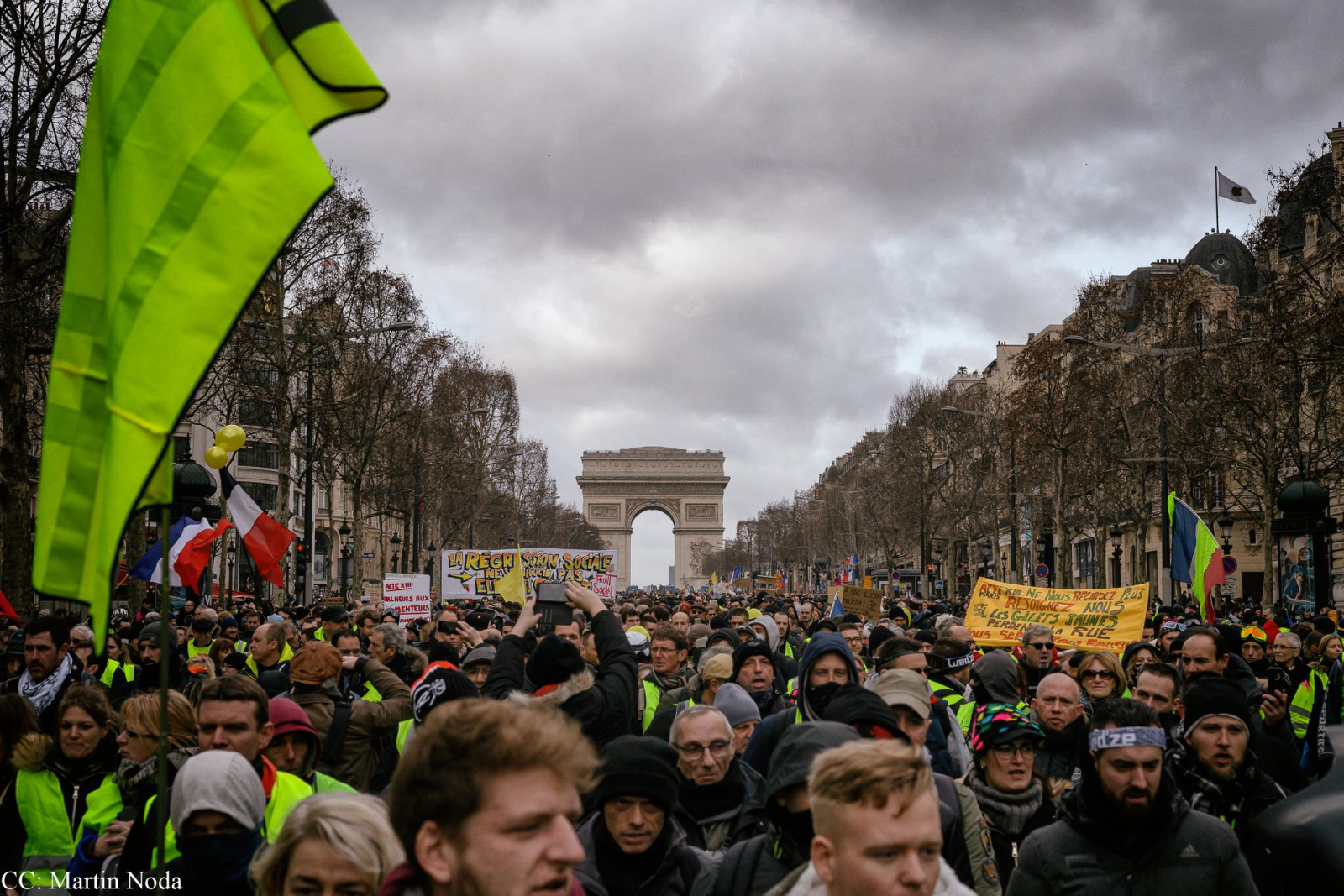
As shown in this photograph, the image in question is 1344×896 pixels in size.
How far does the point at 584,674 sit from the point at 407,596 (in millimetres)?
15504

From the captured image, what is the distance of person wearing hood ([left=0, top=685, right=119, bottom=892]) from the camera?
5422mm

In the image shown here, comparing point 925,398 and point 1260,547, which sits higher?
point 925,398

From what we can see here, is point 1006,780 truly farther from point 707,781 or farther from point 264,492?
point 264,492

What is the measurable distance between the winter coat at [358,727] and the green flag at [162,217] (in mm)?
3585

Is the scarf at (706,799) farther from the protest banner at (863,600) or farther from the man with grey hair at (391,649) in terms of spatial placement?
the protest banner at (863,600)

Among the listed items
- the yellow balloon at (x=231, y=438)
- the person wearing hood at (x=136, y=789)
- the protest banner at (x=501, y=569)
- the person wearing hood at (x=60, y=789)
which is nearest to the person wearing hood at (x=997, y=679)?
the person wearing hood at (x=136, y=789)

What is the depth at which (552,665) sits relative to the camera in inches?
228

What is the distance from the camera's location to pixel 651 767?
436cm

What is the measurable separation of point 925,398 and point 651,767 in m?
57.3

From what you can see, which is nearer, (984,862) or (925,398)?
(984,862)

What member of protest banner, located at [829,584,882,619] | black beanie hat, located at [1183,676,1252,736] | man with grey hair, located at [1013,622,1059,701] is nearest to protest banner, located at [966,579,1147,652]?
man with grey hair, located at [1013,622,1059,701]

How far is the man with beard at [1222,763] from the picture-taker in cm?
556

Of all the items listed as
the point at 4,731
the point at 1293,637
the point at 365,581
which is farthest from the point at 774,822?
the point at 365,581

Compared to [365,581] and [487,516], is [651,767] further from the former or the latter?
[487,516]
